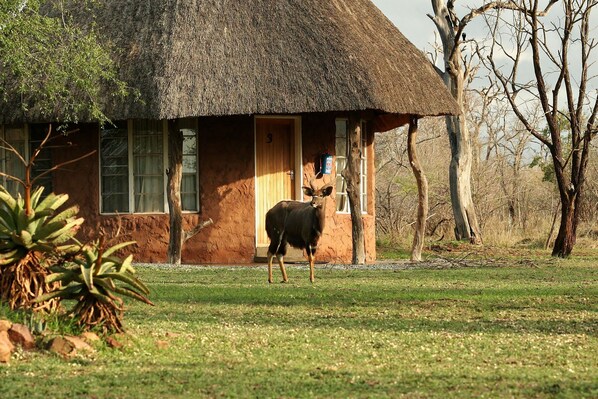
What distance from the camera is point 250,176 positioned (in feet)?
68.1

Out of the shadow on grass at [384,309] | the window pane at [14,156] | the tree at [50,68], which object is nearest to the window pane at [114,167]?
the tree at [50,68]

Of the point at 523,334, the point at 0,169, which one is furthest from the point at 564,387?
the point at 0,169

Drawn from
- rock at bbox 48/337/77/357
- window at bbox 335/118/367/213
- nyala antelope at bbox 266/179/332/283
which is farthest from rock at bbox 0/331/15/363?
window at bbox 335/118/367/213

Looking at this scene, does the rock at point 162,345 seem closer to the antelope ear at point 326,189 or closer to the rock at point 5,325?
the rock at point 5,325

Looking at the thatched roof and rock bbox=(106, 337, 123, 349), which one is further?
the thatched roof

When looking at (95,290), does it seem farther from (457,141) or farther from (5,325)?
(457,141)

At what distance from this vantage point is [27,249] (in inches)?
364

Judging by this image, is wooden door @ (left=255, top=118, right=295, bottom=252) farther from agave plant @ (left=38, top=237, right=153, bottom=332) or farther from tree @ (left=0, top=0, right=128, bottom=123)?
agave plant @ (left=38, top=237, right=153, bottom=332)

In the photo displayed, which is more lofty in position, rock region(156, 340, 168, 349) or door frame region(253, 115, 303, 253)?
door frame region(253, 115, 303, 253)

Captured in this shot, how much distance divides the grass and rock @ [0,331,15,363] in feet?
0.23

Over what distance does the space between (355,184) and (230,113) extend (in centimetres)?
245

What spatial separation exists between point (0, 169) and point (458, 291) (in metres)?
11.1

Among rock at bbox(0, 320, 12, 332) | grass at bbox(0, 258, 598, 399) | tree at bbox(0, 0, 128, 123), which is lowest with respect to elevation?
grass at bbox(0, 258, 598, 399)

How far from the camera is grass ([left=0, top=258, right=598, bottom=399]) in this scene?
7.40 metres
